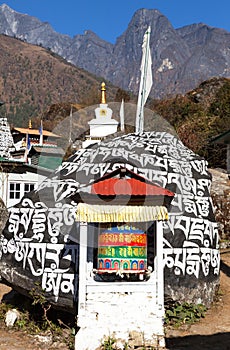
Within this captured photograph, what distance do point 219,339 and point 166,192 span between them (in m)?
2.66

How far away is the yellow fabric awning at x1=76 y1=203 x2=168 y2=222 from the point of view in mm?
7000

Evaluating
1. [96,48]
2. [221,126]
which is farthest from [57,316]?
[96,48]

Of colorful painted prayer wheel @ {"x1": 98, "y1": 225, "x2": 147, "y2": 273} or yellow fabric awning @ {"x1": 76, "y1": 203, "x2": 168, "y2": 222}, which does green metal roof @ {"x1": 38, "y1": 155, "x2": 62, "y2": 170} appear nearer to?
colorful painted prayer wheel @ {"x1": 98, "y1": 225, "x2": 147, "y2": 273}

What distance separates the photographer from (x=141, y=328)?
7230mm

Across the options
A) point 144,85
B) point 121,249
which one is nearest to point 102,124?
point 144,85

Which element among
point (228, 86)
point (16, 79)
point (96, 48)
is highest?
point (96, 48)

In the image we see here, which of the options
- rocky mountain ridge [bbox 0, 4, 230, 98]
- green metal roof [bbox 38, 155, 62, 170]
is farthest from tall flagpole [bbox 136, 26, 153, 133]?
rocky mountain ridge [bbox 0, 4, 230, 98]

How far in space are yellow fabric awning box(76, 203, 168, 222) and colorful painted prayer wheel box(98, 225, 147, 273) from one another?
0.29 metres

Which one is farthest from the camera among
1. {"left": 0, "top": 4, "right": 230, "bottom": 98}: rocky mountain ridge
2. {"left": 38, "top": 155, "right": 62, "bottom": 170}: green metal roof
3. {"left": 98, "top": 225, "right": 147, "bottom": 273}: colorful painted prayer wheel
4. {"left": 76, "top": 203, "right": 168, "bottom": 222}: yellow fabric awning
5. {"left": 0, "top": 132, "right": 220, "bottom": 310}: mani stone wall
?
{"left": 0, "top": 4, "right": 230, "bottom": 98}: rocky mountain ridge

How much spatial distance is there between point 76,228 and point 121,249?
1.86 m

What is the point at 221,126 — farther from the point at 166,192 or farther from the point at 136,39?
the point at 136,39

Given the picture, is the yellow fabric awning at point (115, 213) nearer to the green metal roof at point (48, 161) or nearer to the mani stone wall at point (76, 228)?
the mani stone wall at point (76, 228)

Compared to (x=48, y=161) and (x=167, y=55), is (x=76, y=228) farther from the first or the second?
(x=167, y=55)

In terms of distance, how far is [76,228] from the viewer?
29.3ft
